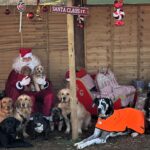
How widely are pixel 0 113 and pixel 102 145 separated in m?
1.81

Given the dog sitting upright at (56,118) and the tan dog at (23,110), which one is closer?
the tan dog at (23,110)

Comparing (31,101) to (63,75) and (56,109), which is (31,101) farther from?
(63,75)

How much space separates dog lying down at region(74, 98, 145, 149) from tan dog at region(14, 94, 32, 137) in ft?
3.45

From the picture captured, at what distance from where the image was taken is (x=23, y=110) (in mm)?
8742

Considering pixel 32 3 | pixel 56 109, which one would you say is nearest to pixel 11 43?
pixel 32 3

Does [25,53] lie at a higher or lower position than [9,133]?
higher

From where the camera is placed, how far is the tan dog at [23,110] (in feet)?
28.6

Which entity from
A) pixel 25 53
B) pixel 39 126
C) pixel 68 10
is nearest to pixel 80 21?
pixel 25 53

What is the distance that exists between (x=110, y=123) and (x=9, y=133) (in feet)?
5.55

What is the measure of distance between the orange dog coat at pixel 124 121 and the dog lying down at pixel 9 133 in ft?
4.27

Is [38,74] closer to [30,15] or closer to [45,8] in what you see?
[30,15]

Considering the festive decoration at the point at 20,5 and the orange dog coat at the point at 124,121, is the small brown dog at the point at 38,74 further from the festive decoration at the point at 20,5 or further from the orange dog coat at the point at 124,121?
the orange dog coat at the point at 124,121

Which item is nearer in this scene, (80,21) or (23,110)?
(23,110)

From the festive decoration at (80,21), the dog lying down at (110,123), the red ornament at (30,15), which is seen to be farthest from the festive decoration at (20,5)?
the dog lying down at (110,123)
